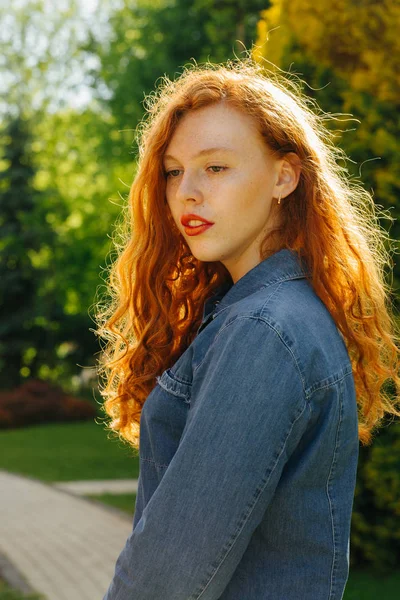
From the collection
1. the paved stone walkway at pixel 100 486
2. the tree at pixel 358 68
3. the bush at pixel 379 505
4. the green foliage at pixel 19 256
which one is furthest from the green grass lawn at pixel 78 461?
the green foliage at pixel 19 256

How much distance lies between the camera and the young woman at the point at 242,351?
145 centimetres

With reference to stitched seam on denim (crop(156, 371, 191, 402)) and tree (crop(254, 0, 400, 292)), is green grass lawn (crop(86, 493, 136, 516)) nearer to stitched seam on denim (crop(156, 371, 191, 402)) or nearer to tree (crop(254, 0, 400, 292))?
tree (crop(254, 0, 400, 292))

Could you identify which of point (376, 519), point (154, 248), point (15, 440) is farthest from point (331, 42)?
point (15, 440)

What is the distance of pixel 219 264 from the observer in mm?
2236

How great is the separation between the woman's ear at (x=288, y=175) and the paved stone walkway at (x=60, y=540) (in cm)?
502

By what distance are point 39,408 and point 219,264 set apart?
20499mm

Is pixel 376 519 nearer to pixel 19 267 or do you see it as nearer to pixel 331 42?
pixel 331 42

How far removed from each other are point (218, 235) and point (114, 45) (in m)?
23.3

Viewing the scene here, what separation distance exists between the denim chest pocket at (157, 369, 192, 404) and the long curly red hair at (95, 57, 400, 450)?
1.06ft

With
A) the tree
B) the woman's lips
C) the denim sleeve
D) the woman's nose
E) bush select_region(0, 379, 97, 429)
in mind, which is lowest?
bush select_region(0, 379, 97, 429)

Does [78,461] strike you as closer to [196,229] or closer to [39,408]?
[39,408]

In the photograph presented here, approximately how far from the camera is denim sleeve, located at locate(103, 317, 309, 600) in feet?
4.71

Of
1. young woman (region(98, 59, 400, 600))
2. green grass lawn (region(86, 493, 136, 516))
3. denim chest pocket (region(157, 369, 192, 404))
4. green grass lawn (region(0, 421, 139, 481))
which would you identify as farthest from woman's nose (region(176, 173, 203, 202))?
green grass lawn (region(0, 421, 139, 481))

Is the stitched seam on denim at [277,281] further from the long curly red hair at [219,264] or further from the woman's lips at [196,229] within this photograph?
the woman's lips at [196,229]
